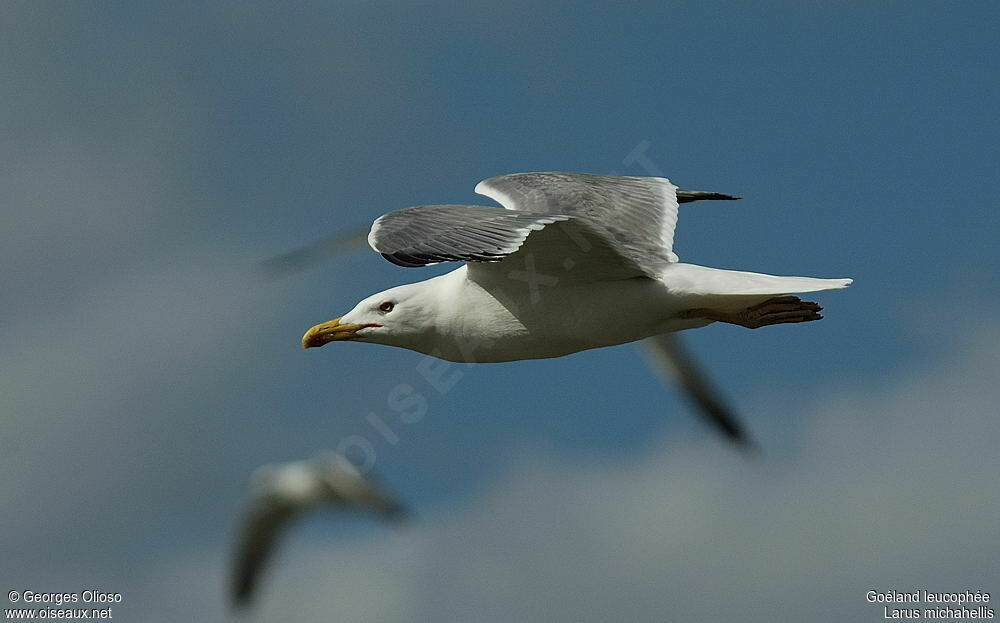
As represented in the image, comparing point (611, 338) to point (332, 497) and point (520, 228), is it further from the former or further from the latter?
point (332, 497)

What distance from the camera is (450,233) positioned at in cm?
955

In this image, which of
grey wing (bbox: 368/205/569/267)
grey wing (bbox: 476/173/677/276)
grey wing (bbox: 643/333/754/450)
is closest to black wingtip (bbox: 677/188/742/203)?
grey wing (bbox: 476/173/677/276)

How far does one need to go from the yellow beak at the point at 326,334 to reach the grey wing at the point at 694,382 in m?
4.40

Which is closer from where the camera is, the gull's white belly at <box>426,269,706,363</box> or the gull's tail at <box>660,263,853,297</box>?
the gull's tail at <box>660,263,853,297</box>

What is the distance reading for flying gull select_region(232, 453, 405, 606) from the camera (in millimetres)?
12438

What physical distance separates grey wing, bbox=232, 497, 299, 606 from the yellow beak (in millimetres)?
2907

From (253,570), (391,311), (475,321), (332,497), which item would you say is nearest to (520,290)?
(475,321)

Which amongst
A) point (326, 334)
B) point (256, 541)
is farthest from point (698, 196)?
point (256, 541)

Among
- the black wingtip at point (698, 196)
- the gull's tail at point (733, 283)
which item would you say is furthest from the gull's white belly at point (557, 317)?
the black wingtip at point (698, 196)

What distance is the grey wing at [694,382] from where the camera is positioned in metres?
15.4

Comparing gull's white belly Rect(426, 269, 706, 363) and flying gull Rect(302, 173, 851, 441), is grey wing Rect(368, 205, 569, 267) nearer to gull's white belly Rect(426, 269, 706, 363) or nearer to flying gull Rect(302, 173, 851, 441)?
flying gull Rect(302, 173, 851, 441)

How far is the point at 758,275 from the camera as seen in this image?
34.6 ft

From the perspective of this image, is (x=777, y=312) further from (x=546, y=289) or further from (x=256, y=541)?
(x=256, y=541)

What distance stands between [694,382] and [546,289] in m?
5.24
